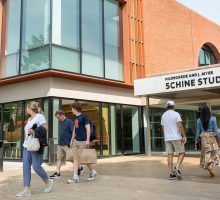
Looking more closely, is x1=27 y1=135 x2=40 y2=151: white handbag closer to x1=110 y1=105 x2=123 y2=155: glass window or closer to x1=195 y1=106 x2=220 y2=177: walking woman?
x1=195 y1=106 x2=220 y2=177: walking woman

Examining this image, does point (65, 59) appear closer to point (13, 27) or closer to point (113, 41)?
point (13, 27)

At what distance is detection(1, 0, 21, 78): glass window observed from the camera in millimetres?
15422

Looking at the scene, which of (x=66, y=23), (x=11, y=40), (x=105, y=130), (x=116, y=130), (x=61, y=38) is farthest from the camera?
(x=116, y=130)

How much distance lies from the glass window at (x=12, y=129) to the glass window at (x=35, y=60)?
1.94 meters

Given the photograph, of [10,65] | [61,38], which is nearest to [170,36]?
[61,38]

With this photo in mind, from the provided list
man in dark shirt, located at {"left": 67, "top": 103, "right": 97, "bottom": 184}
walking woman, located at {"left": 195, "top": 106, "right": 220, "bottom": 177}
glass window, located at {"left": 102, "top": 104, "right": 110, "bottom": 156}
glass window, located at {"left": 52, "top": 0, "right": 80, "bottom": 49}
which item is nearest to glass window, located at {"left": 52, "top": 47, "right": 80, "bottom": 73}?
glass window, located at {"left": 52, "top": 0, "right": 80, "bottom": 49}

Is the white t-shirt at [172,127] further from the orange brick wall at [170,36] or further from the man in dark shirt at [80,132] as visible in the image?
the orange brick wall at [170,36]

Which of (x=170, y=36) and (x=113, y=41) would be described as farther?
(x=170, y=36)

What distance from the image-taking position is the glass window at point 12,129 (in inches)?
610

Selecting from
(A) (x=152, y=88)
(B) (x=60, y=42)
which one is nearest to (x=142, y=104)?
(A) (x=152, y=88)

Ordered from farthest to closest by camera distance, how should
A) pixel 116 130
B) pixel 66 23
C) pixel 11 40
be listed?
pixel 116 130 → pixel 11 40 → pixel 66 23

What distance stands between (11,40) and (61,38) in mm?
3103

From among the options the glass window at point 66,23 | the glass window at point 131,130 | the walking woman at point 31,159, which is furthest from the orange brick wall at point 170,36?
the walking woman at point 31,159

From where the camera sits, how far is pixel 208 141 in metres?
8.24
